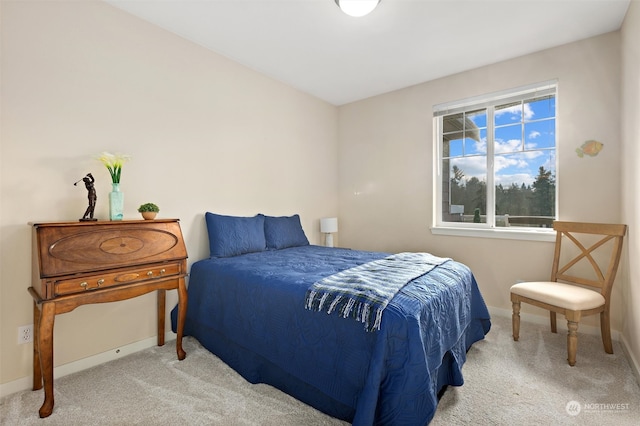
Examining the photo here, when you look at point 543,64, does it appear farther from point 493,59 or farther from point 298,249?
point 298,249

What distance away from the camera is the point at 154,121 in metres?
2.50

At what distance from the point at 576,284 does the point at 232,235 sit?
3215 millimetres

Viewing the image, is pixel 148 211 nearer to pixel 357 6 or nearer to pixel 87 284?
pixel 87 284

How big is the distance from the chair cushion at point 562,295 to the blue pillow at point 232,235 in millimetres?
2363

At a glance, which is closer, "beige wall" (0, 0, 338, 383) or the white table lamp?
"beige wall" (0, 0, 338, 383)

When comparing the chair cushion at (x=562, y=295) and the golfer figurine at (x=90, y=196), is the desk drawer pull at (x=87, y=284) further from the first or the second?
the chair cushion at (x=562, y=295)

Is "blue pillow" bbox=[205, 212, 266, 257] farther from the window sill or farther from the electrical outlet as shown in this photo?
the window sill

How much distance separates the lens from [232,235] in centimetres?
280

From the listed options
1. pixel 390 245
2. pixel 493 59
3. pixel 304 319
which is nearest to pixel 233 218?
pixel 304 319

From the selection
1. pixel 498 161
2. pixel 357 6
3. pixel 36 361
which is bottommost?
pixel 36 361

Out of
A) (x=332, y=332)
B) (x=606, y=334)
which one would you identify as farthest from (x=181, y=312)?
(x=606, y=334)

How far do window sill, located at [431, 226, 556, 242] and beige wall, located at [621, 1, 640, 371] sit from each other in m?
0.57

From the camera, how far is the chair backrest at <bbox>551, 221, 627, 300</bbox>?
231cm

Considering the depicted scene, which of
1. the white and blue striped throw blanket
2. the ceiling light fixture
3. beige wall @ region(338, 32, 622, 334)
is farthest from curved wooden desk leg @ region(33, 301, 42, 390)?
beige wall @ region(338, 32, 622, 334)
